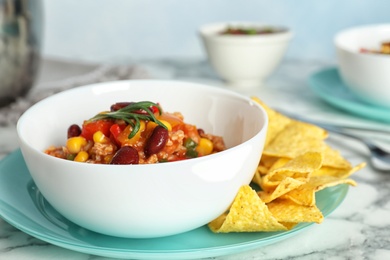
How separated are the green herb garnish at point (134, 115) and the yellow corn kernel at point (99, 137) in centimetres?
5

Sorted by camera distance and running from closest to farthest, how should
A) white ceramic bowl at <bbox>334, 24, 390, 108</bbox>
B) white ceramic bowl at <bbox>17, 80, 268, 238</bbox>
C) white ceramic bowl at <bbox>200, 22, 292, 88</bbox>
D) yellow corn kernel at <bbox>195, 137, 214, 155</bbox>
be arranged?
white ceramic bowl at <bbox>17, 80, 268, 238</bbox> → yellow corn kernel at <bbox>195, 137, 214, 155</bbox> → white ceramic bowl at <bbox>334, 24, 390, 108</bbox> → white ceramic bowl at <bbox>200, 22, 292, 88</bbox>

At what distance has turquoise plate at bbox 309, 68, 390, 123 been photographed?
2.46 meters

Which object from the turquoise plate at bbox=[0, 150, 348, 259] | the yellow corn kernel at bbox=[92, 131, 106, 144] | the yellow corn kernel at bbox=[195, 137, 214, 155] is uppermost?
the yellow corn kernel at bbox=[92, 131, 106, 144]

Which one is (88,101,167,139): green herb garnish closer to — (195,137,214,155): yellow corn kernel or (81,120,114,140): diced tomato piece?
(81,120,114,140): diced tomato piece

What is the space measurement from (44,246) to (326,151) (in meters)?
0.81

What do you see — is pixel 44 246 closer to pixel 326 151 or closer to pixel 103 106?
pixel 103 106

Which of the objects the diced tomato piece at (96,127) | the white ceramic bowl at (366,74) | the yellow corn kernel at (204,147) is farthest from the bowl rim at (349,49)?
the diced tomato piece at (96,127)

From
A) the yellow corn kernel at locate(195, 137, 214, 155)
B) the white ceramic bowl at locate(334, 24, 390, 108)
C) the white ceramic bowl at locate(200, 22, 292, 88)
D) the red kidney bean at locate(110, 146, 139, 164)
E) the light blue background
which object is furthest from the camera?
the light blue background

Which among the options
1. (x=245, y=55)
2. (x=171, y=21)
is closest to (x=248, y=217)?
(x=245, y=55)

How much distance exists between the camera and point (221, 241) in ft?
4.84

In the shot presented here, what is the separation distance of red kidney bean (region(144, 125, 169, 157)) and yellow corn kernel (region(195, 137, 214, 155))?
0.59 ft

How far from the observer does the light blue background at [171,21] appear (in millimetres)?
3840

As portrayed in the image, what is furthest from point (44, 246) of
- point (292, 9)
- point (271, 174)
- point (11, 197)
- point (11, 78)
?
point (292, 9)

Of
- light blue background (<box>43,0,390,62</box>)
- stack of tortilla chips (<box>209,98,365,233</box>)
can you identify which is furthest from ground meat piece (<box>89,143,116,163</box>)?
light blue background (<box>43,0,390,62</box>)
